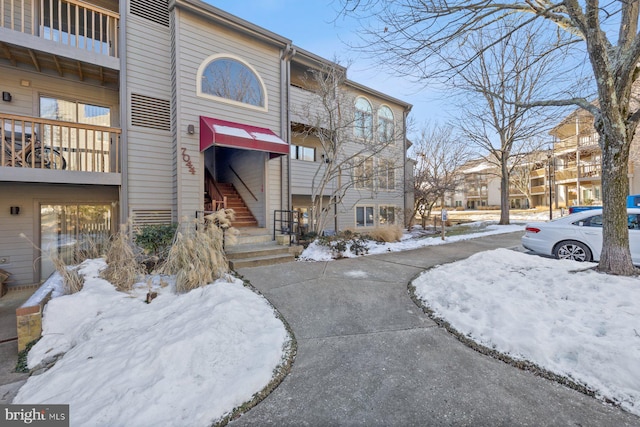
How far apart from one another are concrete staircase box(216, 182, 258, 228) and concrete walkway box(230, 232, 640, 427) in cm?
517

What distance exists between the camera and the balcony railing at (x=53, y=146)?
5.56 m

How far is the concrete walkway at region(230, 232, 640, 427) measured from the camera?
6.44 feet

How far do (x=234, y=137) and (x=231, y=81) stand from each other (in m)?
2.48

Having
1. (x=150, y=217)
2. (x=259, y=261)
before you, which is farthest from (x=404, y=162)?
(x=150, y=217)

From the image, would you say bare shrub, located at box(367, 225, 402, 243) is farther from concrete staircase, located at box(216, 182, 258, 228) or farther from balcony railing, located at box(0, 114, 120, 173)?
balcony railing, located at box(0, 114, 120, 173)

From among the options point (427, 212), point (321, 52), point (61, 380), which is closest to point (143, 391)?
point (61, 380)

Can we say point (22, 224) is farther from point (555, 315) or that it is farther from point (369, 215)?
point (369, 215)

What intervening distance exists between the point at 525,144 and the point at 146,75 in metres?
21.6

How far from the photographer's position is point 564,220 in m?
6.44

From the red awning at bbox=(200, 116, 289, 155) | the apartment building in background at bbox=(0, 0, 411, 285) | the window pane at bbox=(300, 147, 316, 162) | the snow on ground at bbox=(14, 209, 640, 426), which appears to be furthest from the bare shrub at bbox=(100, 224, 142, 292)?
the window pane at bbox=(300, 147, 316, 162)

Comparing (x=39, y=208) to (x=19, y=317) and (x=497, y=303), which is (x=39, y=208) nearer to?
(x=19, y=317)

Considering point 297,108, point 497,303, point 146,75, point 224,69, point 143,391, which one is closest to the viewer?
point 143,391

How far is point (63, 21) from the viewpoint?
23.1 feet

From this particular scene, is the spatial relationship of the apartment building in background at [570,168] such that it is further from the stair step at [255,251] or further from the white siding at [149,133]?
the white siding at [149,133]
